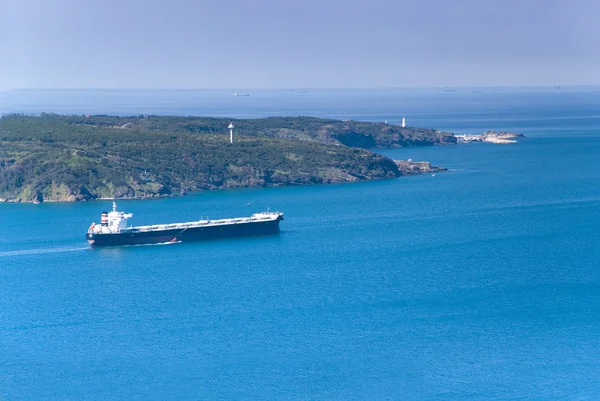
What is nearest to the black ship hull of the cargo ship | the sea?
the cargo ship

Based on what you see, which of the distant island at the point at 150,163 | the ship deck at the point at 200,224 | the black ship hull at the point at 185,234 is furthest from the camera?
the distant island at the point at 150,163

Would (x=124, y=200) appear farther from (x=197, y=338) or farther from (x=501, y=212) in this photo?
(x=197, y=338)

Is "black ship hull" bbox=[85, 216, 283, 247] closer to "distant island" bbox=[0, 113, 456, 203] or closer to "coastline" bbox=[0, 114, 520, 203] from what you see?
"coastline" bbox=[0, 114, 520, 203]

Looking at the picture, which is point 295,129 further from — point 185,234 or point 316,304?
point 316,304

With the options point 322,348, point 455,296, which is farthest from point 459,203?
point 322,348

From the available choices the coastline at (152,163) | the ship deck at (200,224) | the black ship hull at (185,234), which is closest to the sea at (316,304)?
the black ship hull at (185,234)

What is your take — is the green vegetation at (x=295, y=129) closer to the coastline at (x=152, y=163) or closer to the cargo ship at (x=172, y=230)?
the coastline at (x=152, y=163)
